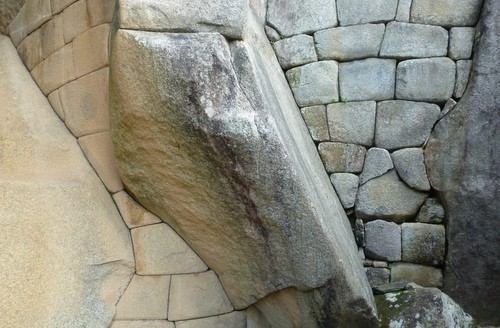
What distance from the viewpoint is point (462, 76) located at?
3.06 m

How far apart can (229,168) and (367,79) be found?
1.37m

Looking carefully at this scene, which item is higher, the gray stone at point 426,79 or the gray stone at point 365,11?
the gray stone at point 365,11

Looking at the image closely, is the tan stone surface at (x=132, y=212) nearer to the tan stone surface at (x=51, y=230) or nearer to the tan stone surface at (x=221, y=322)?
the tan stone surface at (x=51, y=230)

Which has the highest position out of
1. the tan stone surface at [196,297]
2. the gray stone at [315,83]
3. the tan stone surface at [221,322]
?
the gray stone at [315,83]

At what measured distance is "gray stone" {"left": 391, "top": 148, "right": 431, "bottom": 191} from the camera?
10.1 ft

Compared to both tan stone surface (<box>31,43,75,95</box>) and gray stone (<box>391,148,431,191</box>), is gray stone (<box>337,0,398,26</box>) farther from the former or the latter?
tan stone surface (<box>31,43,75,95</box>)

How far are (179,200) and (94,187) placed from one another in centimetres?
54

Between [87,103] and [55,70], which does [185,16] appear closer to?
[87,103]

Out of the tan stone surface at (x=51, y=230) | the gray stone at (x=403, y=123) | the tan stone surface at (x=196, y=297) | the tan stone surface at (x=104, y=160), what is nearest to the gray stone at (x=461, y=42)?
the gray stone at (x=403, y=123)

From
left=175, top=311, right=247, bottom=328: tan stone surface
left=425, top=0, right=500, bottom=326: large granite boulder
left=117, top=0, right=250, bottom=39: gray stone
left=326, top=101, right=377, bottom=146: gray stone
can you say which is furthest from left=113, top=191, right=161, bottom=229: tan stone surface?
left=425, top=0, right=500, bottom=326: large granite boulder

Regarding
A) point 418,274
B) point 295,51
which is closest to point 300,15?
point 295,51

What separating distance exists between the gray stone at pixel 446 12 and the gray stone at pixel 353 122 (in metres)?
0.62

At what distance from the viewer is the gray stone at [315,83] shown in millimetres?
3277

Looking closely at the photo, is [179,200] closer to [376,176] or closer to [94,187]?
[94,187]
